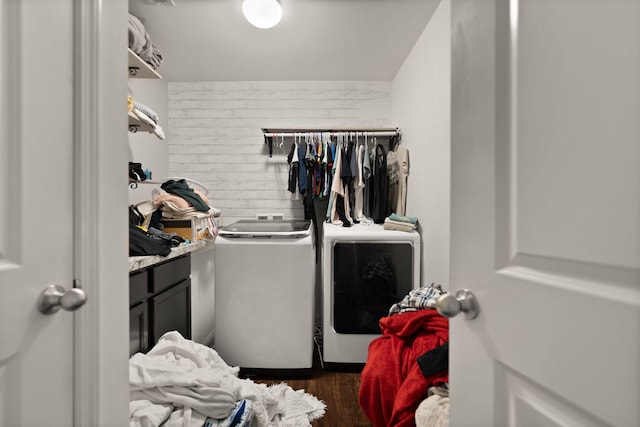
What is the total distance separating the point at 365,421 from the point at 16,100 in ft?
6.33

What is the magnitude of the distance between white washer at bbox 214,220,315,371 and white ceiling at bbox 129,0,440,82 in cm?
144

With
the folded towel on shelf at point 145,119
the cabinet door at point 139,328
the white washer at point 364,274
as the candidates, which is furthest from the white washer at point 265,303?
the folded towel on shelf at point 145,119

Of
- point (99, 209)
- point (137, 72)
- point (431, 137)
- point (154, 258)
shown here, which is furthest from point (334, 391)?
point (137, 72)

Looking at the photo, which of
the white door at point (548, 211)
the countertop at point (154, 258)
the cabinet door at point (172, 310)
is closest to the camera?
the white door at point (548, 211)

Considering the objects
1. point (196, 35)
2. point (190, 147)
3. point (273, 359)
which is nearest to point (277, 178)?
point (190, 147)

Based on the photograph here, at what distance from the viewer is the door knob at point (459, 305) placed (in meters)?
0.62

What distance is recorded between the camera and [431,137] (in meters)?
2.21

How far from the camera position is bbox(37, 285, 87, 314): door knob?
57 centimetres

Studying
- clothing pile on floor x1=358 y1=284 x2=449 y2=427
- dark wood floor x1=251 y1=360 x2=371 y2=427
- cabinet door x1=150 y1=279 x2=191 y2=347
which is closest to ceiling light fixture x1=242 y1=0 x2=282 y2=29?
cabinet door x1=150 y1=279 x2=191 y2=347

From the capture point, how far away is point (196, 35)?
2.42 meters

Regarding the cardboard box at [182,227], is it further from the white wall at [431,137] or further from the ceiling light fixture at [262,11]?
the white wall at [431,137]

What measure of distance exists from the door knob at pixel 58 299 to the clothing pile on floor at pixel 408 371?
0.97m

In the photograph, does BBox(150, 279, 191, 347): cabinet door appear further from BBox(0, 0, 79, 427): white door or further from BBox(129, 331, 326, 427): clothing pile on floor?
BBox(0, 0, 79, 427): white door

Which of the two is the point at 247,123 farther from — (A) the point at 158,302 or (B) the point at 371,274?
(A) the point at 158,302
